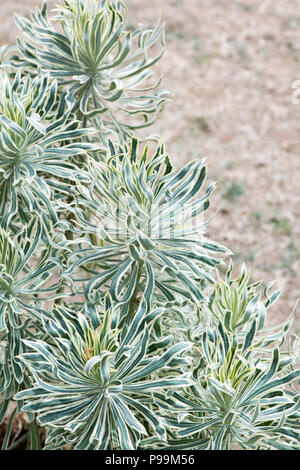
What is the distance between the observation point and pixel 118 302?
1.80m

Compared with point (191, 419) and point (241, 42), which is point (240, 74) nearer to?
point (241, 42)

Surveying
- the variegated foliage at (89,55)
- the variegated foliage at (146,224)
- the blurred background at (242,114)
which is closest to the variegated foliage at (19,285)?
the variegated foliage at (146,224)

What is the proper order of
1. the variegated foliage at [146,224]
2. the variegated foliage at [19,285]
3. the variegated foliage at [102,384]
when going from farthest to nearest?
the variegated foliage at [19,285], the variegated foliage at [146,224], the variegated foliage at [102,384]

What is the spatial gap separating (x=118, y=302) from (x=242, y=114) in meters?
4.21

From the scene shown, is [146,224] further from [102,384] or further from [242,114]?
[242,114]

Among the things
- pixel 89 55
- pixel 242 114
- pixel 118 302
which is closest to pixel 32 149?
pixel 89 55

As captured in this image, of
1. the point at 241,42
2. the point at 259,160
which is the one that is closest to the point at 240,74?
the point at 241,42

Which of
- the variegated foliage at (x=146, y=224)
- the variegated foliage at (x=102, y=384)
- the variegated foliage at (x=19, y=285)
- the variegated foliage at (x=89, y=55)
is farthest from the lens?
the variegated foliage at (x=89, y=55)

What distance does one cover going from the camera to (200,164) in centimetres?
186

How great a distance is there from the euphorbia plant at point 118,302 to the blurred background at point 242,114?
7.96ft

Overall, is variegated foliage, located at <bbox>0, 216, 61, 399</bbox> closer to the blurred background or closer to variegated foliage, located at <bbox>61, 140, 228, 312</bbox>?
variegated foliage, located at <bbox>61, 140, 228, 312</bbox>

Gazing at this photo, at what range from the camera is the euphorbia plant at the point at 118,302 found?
5.36 ft

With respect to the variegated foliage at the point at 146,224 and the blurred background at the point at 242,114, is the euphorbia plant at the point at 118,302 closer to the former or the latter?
the variegated foliage at the point at 146,224
